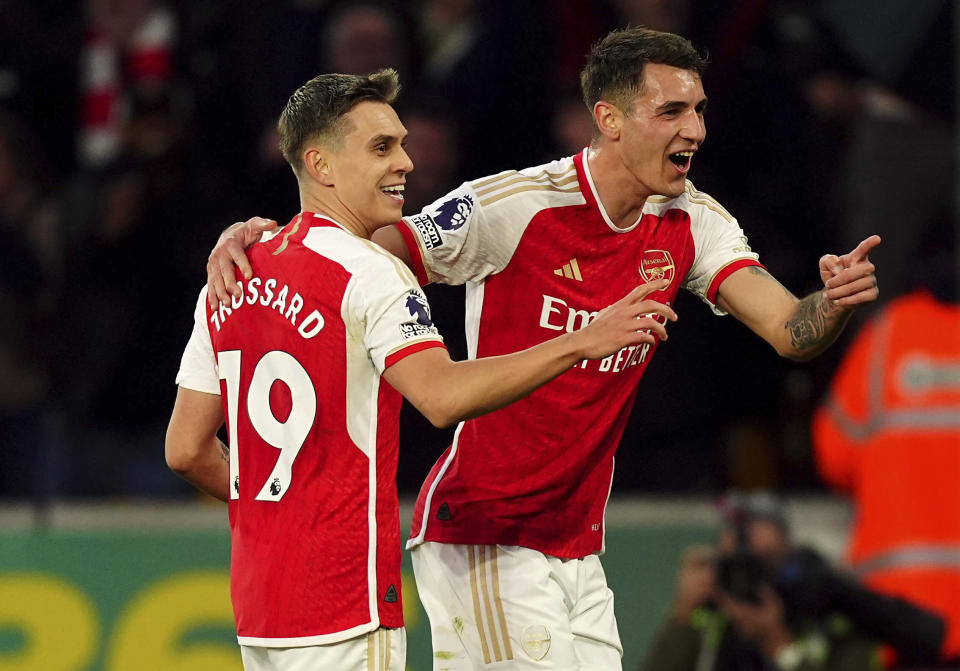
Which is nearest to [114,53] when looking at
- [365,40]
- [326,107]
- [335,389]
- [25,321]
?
[365,40]

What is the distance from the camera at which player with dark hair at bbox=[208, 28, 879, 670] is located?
412 cm

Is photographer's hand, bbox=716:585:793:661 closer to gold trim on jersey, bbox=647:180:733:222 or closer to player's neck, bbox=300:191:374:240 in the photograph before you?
gold trim on jersey, bbox=647:180:733:222

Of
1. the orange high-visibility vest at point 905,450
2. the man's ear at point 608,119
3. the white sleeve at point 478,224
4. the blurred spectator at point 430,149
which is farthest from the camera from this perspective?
the blurred spectator at point 430,149

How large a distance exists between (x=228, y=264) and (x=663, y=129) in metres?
1.26

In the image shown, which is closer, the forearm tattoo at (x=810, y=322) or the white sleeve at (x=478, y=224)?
the forearm tattoo at (x=810, y=322)

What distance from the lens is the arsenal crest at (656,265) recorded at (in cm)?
421

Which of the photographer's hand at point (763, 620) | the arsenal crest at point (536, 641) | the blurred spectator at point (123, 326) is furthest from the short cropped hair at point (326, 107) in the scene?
the blurred spectator at point (123, 326)

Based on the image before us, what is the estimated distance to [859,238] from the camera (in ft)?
23.4

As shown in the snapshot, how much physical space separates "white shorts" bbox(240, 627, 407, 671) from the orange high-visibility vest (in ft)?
12.3

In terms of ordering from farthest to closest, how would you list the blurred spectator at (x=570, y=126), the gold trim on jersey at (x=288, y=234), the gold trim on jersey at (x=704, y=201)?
the blurred spectator at (x=570, y=126), the gold trim on jersey at (x=704, y=201), the gold trim on jersey at (x=288, y=234)

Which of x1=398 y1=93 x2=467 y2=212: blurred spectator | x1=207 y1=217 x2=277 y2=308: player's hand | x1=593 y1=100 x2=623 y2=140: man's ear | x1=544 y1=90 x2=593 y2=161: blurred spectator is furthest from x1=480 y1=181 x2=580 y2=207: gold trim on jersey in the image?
x1=398 y1=93 x2=467 y2=212: blurred spectator

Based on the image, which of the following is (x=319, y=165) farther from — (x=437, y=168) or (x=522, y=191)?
(x=437, y=168)

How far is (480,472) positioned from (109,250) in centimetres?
368

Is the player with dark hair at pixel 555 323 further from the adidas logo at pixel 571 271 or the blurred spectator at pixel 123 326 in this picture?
the blurred spectator at pixel 123 326
